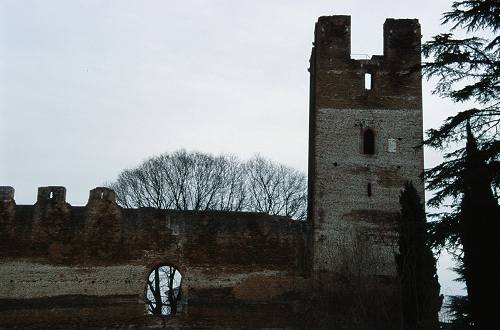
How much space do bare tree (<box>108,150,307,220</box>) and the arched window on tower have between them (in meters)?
14.4

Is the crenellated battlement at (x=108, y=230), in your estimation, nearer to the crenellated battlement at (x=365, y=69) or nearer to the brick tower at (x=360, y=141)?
the brick tower at (x=360, y=141)

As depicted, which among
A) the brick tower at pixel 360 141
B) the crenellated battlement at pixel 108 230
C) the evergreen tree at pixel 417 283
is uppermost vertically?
the brick tower at pixel 360 141

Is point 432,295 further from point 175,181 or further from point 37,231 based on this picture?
point 175,181

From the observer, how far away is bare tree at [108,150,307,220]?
3594 cm

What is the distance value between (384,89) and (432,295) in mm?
8155

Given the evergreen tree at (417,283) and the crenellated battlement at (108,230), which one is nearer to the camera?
the evergreen tree at (417,283)

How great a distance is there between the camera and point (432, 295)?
17688mm

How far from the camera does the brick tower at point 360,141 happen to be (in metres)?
22.2

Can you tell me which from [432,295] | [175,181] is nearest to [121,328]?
[432,295]

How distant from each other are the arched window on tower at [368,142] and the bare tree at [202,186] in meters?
14.4

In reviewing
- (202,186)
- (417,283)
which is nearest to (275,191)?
(202,186)

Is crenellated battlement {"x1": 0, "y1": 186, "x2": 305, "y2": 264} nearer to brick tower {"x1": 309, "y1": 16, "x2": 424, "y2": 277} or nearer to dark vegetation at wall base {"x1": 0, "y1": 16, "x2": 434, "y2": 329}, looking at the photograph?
dark vegetation at wall base {"x1": 0, "y1": 16, "x2": 434, "y2": 329}

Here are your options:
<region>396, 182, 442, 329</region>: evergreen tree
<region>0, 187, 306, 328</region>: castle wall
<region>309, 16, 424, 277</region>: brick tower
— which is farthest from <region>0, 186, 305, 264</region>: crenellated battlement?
<region>396, 182, 442, 329</region>: evergreen tree

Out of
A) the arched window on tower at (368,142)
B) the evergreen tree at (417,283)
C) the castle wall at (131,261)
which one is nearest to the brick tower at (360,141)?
the arched window on tower at (368,142)
